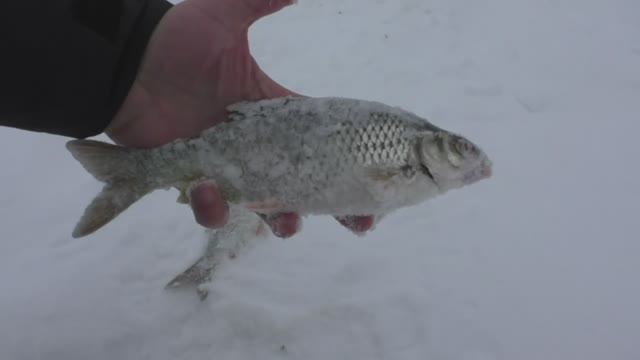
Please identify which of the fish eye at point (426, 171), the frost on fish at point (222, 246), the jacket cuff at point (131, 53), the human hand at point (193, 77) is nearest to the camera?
the fish eye at point (426, 171)

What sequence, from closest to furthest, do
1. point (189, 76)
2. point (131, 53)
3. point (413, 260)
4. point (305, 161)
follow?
point (305, 161)
point (131, 53)
point (189, 76)
point (413, 260)

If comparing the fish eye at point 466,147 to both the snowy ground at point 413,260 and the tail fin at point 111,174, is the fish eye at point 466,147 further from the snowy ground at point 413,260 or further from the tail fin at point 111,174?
the tail fin at point 111,174

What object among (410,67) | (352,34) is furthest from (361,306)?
(352,34)

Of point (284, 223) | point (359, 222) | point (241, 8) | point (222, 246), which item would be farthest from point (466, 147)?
point (222, 246)

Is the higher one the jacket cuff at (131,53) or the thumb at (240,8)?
the thumb at (240,8)

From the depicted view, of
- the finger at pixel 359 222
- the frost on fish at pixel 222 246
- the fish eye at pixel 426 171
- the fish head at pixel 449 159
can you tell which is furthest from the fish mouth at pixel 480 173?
the frost on fish at pixel 222 246

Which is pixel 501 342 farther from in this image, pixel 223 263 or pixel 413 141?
pixel 223 263

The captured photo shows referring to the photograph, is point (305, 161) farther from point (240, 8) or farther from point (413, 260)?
point (413, 260)
